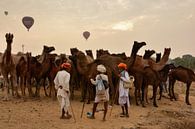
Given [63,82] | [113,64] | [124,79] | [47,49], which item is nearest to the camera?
[63,82]

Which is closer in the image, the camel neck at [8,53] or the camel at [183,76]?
the camel neck at [8,53]

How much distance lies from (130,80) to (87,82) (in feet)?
13.6

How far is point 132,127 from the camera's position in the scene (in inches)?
543

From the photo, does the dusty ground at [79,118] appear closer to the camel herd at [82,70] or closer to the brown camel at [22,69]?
the camel herd at [82,70]

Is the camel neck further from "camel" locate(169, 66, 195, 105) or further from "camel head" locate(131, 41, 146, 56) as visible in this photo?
"camel" locate(169, 66, 195, 105)

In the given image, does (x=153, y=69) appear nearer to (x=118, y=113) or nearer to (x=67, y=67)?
(x=118, y=113)

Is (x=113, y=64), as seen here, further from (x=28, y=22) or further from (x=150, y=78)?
(x=28, y=22)

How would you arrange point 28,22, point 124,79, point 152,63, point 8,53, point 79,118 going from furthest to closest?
point 28,22 < point 152,63 < point 8,53 < point 124,79 < point 79,118

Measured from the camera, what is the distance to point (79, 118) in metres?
15.0

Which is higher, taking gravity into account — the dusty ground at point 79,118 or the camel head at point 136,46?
the camel head at point 136,46

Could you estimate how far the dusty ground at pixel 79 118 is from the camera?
13641 mm

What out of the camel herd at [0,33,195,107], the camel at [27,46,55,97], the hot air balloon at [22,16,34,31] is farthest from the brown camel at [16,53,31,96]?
the hot air balloon at [22,16,34,31]

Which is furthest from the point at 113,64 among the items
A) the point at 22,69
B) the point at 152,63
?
the point at 22,69

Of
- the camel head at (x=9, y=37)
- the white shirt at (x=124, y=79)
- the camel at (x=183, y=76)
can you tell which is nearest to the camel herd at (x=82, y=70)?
the camel head at (x=9, y=37)
